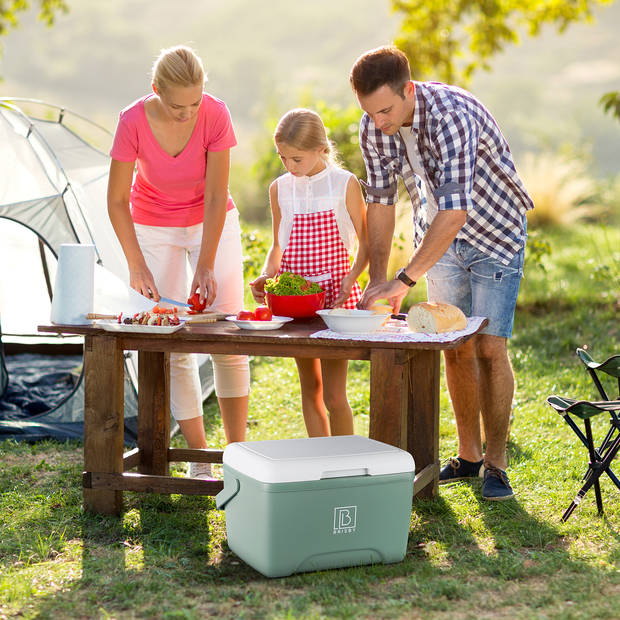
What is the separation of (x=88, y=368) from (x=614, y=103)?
424 centimetres

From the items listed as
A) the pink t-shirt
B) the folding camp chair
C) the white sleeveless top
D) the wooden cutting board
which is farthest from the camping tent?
the folding camp chair

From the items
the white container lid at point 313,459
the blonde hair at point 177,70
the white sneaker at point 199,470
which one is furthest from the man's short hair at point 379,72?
the white sneaker at point 199,470

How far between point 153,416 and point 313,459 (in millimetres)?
1220

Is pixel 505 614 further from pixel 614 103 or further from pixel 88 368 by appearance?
pixel 614 103

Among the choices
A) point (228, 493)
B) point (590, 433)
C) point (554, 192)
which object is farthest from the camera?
point (554, 192)

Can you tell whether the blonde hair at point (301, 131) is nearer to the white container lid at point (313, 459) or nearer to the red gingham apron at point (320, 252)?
the red gingham apron at point (320, 252)

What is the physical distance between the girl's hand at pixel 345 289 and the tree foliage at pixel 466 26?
18.2 ft

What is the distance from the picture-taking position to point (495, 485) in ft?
11.2

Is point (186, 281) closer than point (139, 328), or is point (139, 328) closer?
point (139, 328)

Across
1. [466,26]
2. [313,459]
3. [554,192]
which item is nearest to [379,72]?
[313,459]

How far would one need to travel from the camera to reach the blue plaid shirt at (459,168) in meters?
3.03

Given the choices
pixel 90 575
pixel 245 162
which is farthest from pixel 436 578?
pixel 245 162

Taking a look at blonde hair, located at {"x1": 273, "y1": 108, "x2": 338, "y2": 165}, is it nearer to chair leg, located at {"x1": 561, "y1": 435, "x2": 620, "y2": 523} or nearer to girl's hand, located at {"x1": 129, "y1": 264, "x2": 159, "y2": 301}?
girl's hand, located at {"x1": 129, "y1": 264, "x2": 159, "y2": 301}

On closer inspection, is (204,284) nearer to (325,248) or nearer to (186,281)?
(186,281)
